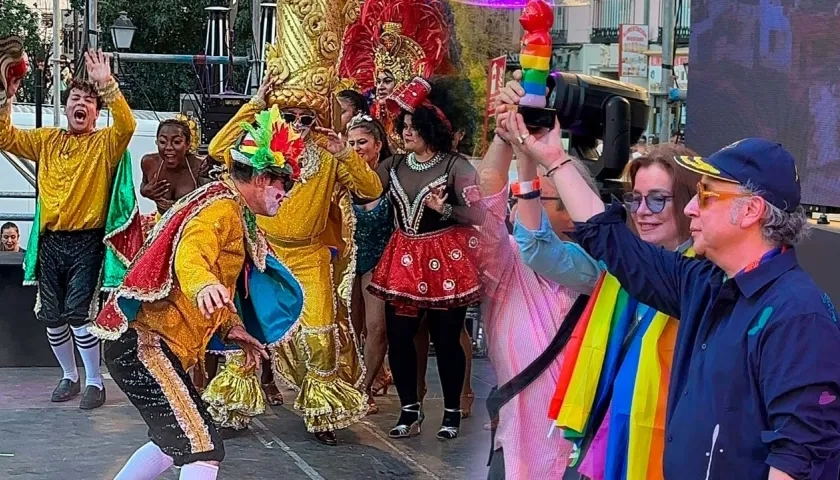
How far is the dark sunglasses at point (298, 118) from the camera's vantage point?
5496mm

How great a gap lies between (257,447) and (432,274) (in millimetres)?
1188

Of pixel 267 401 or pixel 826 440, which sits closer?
pixel 826 440

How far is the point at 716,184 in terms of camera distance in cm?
227

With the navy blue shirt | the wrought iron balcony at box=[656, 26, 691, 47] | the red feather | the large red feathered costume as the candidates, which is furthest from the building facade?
the wrought iron balcony at box=[656, 26, 691, 47]

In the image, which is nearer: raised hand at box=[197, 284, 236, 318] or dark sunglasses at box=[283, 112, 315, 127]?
raised hand at box=[197, 284, 236, 318]

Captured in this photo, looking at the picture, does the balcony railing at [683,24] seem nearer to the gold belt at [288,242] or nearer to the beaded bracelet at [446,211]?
the beaded bracelet at [446,211]

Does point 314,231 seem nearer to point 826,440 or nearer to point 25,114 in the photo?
point 826,440

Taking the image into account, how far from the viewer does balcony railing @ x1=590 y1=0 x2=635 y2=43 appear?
9.50 feet

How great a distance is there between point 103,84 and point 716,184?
4407mm

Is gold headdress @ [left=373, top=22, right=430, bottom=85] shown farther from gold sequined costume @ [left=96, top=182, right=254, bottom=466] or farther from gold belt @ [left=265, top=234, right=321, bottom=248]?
gold sequined costume @ [left=96, top=182, right=254, bottom=466]

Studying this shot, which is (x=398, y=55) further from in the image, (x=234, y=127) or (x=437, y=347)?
(x=437, y=347)

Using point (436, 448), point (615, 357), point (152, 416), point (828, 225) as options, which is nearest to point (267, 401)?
point (436, 448)

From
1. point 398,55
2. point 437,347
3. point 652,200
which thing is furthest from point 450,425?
point 652,200

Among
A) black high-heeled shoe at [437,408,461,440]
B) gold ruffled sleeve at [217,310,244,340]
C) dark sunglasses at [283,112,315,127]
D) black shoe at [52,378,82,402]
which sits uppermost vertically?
dark sunglasses at [283,112,315,127]
